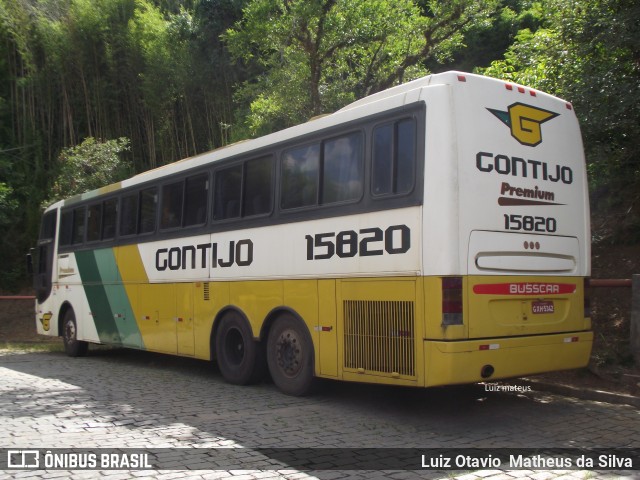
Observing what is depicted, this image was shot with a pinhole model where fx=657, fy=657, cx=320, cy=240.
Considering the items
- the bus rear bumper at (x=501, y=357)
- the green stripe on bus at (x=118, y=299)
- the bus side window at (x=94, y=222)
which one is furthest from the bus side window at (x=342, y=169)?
the bus side window at (x=94, y=222)

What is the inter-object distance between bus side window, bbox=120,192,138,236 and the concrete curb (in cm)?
710

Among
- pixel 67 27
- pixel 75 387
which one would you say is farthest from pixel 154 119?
pixel 75 387

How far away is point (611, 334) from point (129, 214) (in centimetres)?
824

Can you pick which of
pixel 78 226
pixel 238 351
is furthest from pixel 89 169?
pixel 238 351

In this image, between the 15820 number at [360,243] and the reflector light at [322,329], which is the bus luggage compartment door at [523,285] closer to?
the 15820 number at [360,243]

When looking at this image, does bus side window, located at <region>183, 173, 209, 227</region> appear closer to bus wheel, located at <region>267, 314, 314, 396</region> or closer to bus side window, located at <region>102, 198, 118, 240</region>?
bus wheel, located at <region>267, 314, 314, 396</region>

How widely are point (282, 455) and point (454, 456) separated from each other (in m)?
1.45

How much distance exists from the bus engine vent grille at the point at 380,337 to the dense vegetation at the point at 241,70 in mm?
4499

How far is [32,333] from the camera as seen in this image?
71.5 feet

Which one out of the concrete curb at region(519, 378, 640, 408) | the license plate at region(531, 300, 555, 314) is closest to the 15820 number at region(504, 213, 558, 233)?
the license plate at region(531, 300, 555, 314)

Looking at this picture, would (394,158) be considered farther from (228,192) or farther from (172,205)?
(172,205)

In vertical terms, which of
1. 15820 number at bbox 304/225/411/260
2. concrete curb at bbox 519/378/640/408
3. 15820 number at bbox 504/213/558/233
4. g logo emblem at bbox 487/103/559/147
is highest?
g logo emblem at bbox 487/103/559/147

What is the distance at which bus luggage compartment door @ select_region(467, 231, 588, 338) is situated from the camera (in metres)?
6.36

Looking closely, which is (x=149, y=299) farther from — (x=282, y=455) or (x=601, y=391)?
(x=601, y=391)
